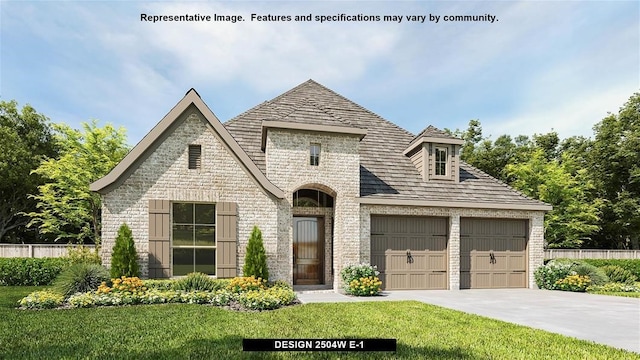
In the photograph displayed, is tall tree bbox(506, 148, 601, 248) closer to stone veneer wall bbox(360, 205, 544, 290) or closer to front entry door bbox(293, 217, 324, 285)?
stone veneer wall bbox(360, 205, 544, 290)

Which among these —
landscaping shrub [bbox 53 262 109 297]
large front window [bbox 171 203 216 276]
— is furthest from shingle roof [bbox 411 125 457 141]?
landscaping shrub [bbox 53 262 109 297]

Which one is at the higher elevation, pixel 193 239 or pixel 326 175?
pixel 326 175

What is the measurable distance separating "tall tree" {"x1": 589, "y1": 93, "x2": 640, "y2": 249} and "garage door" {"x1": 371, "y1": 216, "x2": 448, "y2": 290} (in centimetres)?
2544

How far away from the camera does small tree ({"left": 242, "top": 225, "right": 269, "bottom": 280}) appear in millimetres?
11508

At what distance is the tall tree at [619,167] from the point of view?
30516 mm

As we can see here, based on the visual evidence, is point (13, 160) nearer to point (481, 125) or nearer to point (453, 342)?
point (453, 342)

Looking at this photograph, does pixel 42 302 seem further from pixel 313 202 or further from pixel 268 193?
pixel 313 202

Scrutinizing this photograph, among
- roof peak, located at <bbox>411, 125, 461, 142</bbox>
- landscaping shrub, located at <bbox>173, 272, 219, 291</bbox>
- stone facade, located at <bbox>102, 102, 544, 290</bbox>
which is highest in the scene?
roof peak, located at <bbox>411, 125, 461, 142</bbox>

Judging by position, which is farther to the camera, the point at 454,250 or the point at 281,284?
the point at 454,250

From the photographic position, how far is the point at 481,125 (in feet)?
120

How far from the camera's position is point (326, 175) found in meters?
12.9

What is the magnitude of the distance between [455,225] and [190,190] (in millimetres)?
9260

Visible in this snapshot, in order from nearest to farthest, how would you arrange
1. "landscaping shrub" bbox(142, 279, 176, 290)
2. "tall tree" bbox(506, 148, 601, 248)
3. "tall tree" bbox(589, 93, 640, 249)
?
"landscaping shrub" bbox(142, 279, 176, 290), "tall tree" bbox(506, 148, 601, 248), "tall tree" bbox(589, 93, 640, 249)

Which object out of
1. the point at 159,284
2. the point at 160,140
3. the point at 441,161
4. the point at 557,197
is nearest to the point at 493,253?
the point at 441,161
